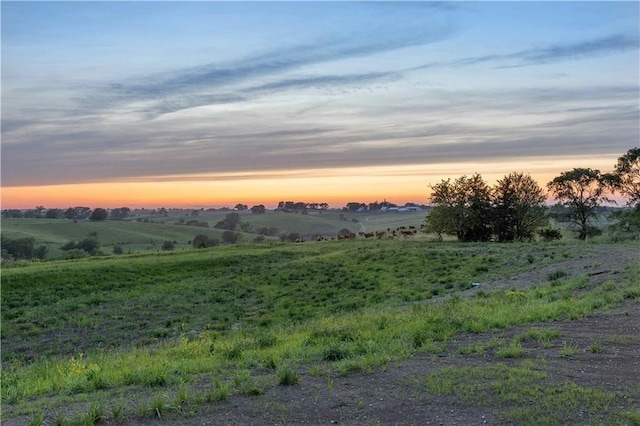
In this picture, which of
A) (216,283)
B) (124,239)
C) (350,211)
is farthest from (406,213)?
(216,283)

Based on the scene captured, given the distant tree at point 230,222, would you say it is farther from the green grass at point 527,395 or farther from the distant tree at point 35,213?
the green grass at point 527,395

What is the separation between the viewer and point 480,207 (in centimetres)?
4253

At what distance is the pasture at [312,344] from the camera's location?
5848 millimetres

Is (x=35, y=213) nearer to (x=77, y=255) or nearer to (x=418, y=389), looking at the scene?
(x=77, y=255)

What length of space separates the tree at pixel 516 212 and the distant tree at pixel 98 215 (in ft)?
Answer: 273

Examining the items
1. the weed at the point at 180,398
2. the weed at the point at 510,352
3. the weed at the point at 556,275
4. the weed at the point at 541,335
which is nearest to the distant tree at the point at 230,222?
the weed at the point at 556,275

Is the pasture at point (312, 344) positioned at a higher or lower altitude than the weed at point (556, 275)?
lower

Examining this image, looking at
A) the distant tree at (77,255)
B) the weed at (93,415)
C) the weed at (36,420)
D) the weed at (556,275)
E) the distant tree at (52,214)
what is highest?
the distant tree at (52,214)

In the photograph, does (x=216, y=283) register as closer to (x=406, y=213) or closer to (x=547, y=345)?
(x=547, y=345)

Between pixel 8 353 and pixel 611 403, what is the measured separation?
51.9ft

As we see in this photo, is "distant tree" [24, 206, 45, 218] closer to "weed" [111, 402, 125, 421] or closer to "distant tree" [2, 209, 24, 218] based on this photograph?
"distant tree" [2, 209, 24, 218]

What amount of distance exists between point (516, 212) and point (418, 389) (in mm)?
39766

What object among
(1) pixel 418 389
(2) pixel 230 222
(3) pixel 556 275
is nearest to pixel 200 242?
(2) pixel 230 222

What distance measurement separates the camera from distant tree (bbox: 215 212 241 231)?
354 feet
